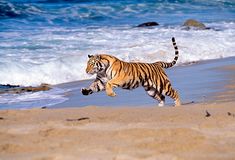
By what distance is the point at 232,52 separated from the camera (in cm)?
1634

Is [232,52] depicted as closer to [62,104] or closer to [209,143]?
[62,104]

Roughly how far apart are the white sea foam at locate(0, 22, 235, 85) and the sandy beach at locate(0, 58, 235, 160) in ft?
20.4

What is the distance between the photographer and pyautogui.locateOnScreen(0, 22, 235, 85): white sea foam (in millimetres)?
13234

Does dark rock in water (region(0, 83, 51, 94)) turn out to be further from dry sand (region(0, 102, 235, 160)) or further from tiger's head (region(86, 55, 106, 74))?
dry sand (region(0, 102, 235, 160))

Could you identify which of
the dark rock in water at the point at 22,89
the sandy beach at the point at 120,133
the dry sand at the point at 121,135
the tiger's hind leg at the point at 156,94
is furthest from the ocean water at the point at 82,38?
the dry sand at the point at 121,135

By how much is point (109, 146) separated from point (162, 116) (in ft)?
4.86

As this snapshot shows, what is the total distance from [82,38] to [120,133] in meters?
14.0

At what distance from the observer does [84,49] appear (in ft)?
53.7

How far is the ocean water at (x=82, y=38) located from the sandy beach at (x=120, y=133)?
324cm

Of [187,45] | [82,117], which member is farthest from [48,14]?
[82,117]

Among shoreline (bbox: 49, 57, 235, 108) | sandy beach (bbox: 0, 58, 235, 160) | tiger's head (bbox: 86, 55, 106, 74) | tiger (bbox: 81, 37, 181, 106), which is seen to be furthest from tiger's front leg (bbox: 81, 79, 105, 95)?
sandy beach (bbox: 0, 58, 235, 160)


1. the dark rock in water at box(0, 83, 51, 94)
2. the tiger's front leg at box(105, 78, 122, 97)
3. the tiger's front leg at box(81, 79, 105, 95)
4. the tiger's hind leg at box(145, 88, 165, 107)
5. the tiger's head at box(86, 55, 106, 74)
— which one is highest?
the tiger's head at box(86, 55, 106, 74)

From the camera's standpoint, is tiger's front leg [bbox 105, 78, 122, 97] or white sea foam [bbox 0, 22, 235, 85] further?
white sea foam [bbox 0, 22, 235, 85]

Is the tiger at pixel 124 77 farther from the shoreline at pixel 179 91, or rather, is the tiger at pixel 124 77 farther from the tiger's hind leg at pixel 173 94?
the shoreline at pixel 179 91
